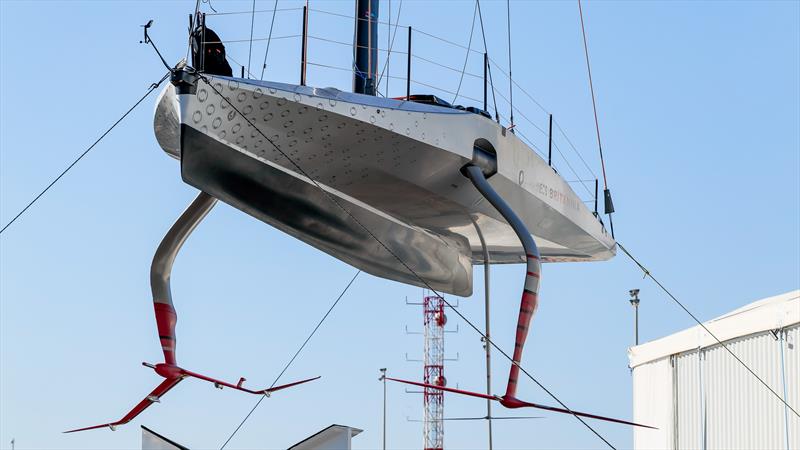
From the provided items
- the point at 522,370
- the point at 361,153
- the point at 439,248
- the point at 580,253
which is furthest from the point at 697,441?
the point at 361,153

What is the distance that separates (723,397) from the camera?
79.7ft

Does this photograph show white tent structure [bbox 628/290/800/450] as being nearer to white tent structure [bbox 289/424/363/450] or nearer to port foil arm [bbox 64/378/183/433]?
port foil arm [bbox 64/378/183/433]

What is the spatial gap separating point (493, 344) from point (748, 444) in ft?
24.1

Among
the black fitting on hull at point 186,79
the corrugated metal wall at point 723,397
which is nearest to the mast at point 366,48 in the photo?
the black fitting on hull at point 186,79

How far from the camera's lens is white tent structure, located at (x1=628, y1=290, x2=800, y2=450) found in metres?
21.8

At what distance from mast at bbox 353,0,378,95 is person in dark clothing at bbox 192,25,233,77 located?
10.0 ft

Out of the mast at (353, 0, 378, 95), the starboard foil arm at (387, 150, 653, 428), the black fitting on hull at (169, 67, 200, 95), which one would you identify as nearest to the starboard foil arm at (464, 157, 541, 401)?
the starboard foil arm at (387, 150, 653, 428)

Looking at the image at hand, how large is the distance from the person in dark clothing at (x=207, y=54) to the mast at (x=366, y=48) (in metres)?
3.05

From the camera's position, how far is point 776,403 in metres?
22.1

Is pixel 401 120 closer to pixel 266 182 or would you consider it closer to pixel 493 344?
pixel 266 182

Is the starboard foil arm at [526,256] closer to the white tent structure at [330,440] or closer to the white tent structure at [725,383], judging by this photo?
the white tent structure at [725,383]

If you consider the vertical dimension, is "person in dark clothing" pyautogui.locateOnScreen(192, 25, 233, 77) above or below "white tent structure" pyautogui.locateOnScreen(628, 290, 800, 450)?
above

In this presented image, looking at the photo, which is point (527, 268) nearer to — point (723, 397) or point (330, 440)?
point (723, 397)

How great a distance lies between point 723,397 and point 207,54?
12441mm
